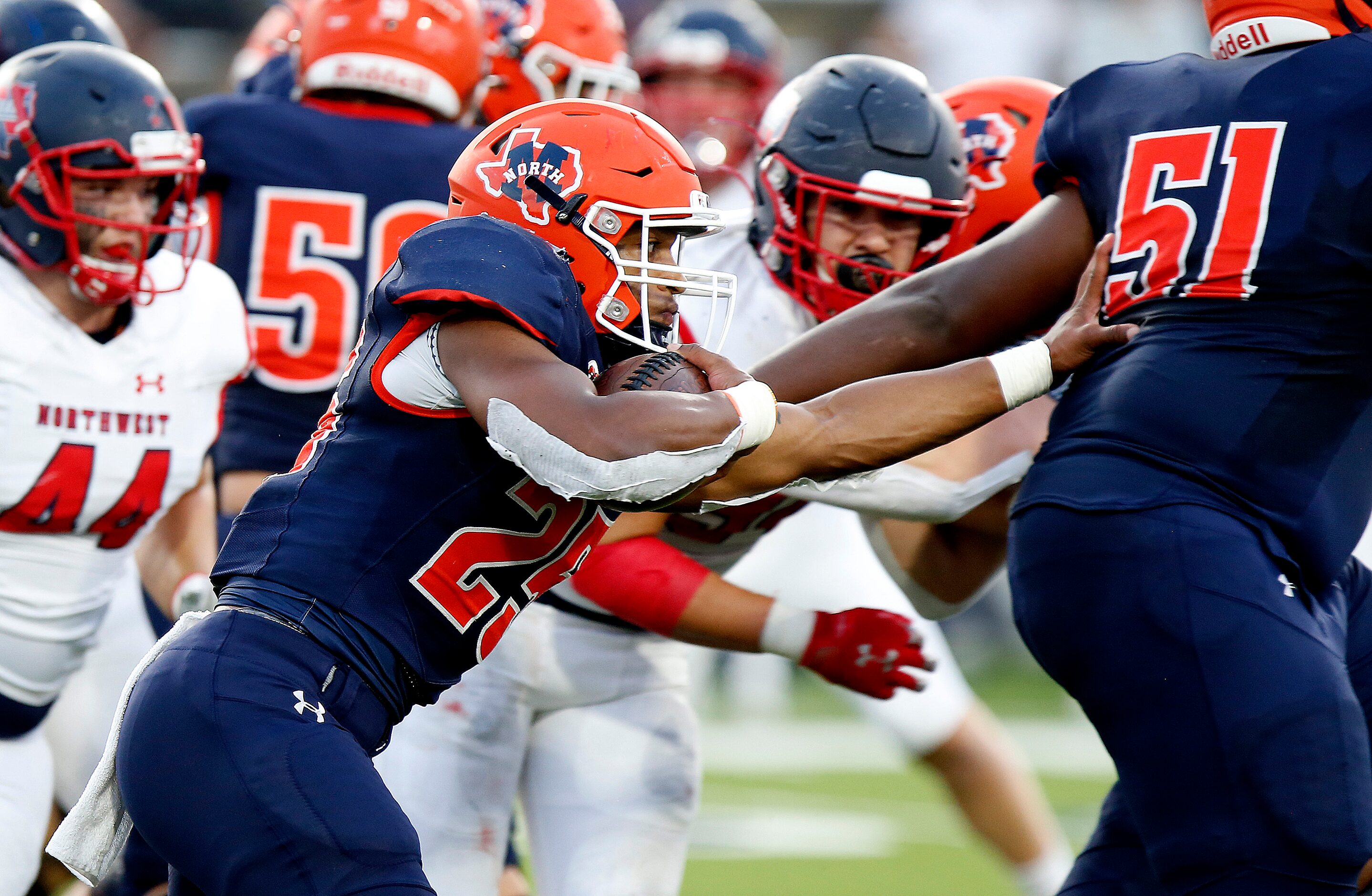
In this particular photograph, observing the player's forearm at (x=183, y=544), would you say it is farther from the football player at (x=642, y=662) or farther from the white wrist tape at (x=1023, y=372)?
the white wrist tape at (x=1023, y=372)

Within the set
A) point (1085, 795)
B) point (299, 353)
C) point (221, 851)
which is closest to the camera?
point (221, 851)

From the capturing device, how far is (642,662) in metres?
3.27

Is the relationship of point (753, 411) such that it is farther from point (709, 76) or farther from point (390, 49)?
point (709, 76)

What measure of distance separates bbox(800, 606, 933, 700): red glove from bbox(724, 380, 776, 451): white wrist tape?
2.78 feet

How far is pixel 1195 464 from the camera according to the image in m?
2.30

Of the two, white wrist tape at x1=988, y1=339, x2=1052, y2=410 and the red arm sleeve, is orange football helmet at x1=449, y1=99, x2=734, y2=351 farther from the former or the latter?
the red arm sleeve

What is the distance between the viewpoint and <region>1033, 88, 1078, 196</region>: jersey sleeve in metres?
2.52

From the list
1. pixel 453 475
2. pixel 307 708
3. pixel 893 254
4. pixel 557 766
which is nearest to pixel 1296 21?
pixel 893 254

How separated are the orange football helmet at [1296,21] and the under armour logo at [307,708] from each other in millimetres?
1548

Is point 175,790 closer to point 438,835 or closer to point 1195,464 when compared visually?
point 438,835

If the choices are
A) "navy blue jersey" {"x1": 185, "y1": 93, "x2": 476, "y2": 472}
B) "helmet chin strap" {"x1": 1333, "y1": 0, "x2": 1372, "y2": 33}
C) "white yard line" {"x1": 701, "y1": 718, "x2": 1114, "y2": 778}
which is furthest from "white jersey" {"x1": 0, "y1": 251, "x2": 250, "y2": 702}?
"white yard line" {"x1": 701, "y1": 718, "x2": 1114, "y2": 778}

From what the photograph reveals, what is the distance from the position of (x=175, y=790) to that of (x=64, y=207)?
5.08 ft

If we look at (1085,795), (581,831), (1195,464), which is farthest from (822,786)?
(1195,464)

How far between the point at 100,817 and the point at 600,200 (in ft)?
3.50
